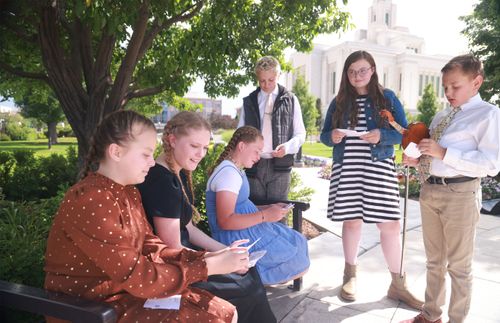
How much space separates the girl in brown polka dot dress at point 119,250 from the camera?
4.78 feet

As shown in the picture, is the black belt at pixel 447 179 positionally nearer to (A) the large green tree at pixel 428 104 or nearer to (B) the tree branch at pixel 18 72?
(B) the tree branch at pixel 18 72

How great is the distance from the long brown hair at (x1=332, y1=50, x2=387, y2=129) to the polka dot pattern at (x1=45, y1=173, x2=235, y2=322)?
2.04 m

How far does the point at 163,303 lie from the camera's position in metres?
1.58

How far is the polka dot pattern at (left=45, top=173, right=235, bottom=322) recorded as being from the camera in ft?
4.76

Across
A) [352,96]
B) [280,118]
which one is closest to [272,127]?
[280,118]

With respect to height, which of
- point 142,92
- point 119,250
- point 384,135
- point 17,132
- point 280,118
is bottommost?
point 119,250

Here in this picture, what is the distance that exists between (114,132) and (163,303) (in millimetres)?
715

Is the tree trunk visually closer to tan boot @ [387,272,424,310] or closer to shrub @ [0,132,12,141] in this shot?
shrub @ [0,132,12,141]

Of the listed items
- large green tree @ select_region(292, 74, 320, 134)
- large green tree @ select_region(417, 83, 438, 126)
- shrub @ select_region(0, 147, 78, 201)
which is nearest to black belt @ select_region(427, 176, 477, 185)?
shrub @ select_region(0, 147, 78, 201)

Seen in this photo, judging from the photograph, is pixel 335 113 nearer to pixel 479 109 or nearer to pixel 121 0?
pixel 479 109

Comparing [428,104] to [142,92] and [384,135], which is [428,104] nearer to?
[142,92]

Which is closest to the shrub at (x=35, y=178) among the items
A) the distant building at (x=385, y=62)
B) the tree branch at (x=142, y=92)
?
the tree branch at (x=142, y=92)

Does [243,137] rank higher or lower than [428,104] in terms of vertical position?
lower

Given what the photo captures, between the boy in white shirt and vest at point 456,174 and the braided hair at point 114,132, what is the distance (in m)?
1.72
